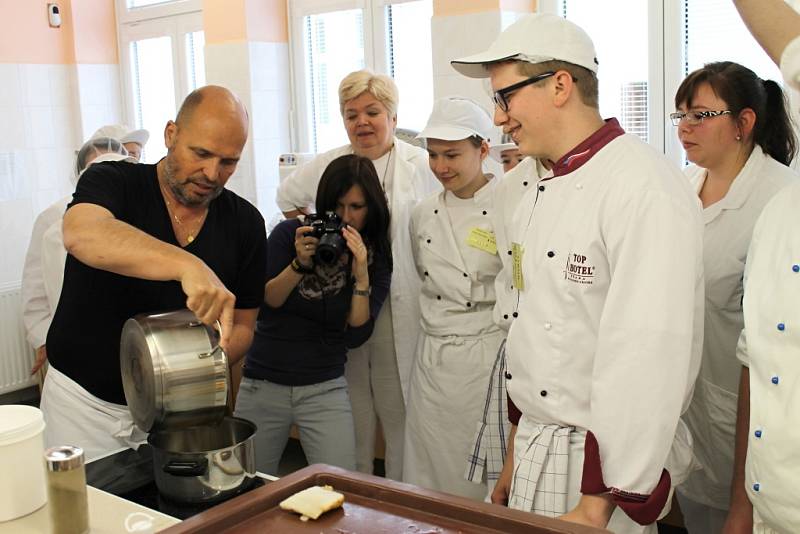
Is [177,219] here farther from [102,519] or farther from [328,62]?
[328,62]

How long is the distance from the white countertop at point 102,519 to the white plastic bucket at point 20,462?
0.05 feet

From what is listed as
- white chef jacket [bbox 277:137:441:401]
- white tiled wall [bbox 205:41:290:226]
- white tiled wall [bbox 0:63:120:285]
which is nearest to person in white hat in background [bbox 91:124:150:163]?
white tiled wall [bbox 205:41:290:226]

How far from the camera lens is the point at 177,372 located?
142 centimetres

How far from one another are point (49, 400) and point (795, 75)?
167 centimetres

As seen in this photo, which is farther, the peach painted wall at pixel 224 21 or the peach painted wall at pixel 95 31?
the peach painted wall at pixel 95 31

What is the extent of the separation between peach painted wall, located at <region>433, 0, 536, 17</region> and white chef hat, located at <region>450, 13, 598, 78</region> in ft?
7.25

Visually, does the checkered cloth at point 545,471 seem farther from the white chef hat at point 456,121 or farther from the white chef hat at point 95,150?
the white chef hat at point 95,150

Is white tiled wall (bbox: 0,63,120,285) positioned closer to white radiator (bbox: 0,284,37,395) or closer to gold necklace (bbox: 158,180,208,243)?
white radiator (bbox: 0,284,37,395)

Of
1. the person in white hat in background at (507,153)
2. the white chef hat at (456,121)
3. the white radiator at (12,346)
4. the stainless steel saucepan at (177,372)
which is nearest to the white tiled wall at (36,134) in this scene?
the white radiator at (12,346)

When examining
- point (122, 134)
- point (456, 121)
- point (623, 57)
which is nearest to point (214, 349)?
point (456, 121)

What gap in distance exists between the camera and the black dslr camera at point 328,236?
7.70 ft

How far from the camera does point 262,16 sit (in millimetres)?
4891

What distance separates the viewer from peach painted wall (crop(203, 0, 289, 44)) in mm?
4781

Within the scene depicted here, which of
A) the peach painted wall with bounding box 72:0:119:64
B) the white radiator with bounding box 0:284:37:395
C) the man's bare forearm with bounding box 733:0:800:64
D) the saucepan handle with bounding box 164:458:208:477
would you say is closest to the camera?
the man's bare forearm with bounding box 733:0:800:64
